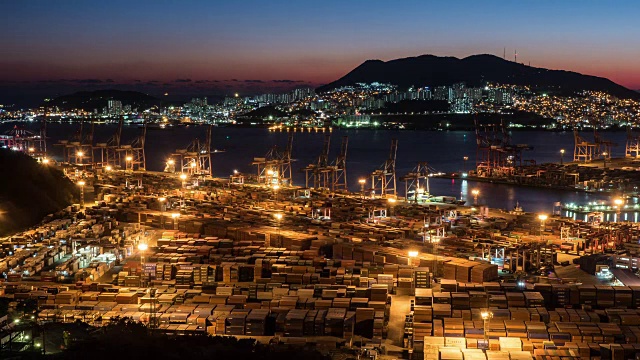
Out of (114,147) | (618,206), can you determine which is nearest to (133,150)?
(114,147)

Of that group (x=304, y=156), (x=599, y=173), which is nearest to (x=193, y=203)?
(x=599, y=173)

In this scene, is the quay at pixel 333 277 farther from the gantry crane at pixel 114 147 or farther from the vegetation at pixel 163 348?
the gantry crane at pixel 114 147

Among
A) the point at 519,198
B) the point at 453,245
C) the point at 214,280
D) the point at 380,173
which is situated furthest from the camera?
the point at 519,198

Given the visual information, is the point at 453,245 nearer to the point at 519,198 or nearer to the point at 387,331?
the point at 387,331

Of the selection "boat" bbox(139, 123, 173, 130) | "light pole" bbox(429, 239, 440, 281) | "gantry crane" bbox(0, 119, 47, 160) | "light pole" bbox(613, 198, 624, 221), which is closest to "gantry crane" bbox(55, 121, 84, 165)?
"gantry crane" bbox(0, 119, 47, 160)

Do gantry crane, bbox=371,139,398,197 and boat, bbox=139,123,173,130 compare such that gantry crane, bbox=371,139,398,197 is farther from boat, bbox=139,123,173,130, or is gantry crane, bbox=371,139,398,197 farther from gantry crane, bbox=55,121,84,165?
boat, bbox=139,123,173,130

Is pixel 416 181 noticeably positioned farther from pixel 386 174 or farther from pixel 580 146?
pixel 580 146

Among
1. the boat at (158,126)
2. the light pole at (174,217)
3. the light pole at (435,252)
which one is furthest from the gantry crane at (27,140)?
the boat at (158,126)
